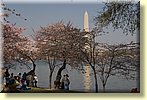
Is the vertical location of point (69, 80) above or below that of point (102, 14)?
below

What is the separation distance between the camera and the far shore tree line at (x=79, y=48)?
1.77 meters

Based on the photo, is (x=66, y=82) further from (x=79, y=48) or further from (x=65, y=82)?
(x=79, y=48)

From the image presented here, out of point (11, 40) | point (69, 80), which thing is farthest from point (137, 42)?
point (11, 40)

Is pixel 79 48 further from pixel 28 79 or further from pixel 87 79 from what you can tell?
pixel 28 79

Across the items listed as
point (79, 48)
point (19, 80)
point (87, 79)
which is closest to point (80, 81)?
point (87, 79)

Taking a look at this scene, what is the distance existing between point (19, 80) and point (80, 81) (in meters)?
0.32

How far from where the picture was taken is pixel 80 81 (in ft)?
5.78

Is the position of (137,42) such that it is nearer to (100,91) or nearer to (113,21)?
(113,21)

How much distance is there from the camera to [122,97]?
Result: 178 centimetres

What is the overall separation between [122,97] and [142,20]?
1.38ft

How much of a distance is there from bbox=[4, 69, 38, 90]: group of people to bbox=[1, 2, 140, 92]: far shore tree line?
4 cm

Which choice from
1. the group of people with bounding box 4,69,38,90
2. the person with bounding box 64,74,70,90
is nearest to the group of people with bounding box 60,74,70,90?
the person with bounding box 64,74,70,90

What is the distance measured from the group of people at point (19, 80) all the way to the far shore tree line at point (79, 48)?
0.04 meters

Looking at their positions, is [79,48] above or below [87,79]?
above
